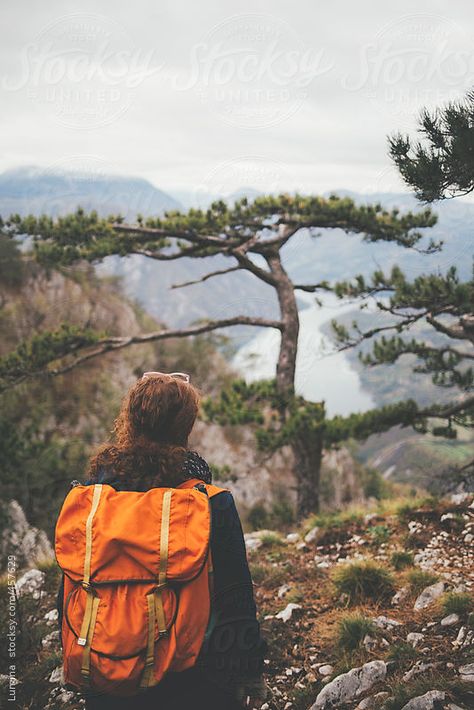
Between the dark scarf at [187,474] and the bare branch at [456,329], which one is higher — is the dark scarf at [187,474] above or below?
below

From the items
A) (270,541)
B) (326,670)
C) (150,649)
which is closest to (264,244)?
(270,541)

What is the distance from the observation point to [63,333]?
9492mm

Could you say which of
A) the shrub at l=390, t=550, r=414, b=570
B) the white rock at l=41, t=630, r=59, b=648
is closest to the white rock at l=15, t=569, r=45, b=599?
the white rock at l=41, t=630, r=59, b=648

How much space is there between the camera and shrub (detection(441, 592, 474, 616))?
388 centimetres

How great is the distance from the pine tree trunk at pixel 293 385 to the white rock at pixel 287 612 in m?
4.61

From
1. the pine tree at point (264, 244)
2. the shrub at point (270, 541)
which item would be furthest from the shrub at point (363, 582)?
the pine tree at point (264, 244)

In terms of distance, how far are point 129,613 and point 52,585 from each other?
416cm

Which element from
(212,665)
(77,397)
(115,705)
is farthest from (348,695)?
(77,397)

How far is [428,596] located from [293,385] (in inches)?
223

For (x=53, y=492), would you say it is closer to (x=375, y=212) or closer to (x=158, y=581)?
(x=375, y=212)

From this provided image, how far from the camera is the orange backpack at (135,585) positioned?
1.96 metres

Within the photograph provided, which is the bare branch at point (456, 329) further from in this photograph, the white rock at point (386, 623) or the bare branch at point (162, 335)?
the white rock at point (386, 623)

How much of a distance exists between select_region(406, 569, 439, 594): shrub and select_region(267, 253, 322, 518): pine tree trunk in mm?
4513

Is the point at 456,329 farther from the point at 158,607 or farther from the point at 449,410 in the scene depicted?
the point at 158,607
